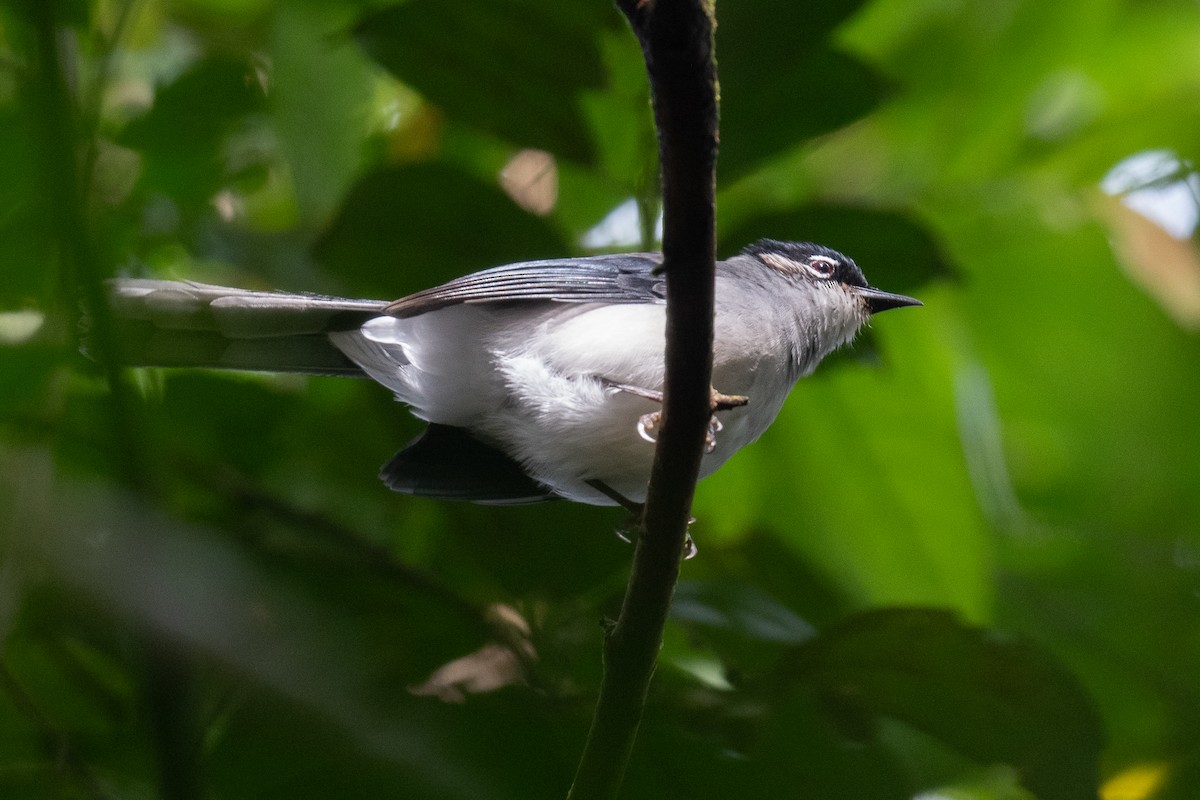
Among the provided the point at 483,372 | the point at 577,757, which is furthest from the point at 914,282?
the point at 577,757

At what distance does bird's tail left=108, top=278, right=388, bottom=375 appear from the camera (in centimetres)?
171

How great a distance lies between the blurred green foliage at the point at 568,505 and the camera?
182 centimetres

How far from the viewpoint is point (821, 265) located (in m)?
2.36

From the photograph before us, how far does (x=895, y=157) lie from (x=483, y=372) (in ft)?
4.63

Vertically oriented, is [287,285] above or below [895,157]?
below

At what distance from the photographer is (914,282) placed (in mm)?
2268

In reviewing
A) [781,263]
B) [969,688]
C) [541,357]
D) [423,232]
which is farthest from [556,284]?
[969,688]

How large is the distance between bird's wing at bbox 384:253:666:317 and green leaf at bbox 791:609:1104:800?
0.67 meters

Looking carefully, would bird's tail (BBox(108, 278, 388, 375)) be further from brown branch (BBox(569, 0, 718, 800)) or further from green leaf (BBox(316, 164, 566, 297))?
brown branch (BBox(569, 0, 718, 800))

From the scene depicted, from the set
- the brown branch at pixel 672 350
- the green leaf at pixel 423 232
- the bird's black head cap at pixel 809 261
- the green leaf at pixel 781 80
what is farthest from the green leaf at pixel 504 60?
the brown branch at pixel 672 350

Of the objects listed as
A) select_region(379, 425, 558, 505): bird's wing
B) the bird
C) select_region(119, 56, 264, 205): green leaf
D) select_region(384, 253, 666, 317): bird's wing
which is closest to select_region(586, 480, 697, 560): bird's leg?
the bird

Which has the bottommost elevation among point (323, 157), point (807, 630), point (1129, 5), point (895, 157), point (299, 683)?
point (299, 683)

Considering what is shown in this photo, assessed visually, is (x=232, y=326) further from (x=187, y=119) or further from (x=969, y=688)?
(x=969, y=688)

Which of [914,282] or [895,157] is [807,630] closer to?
[914,282]
